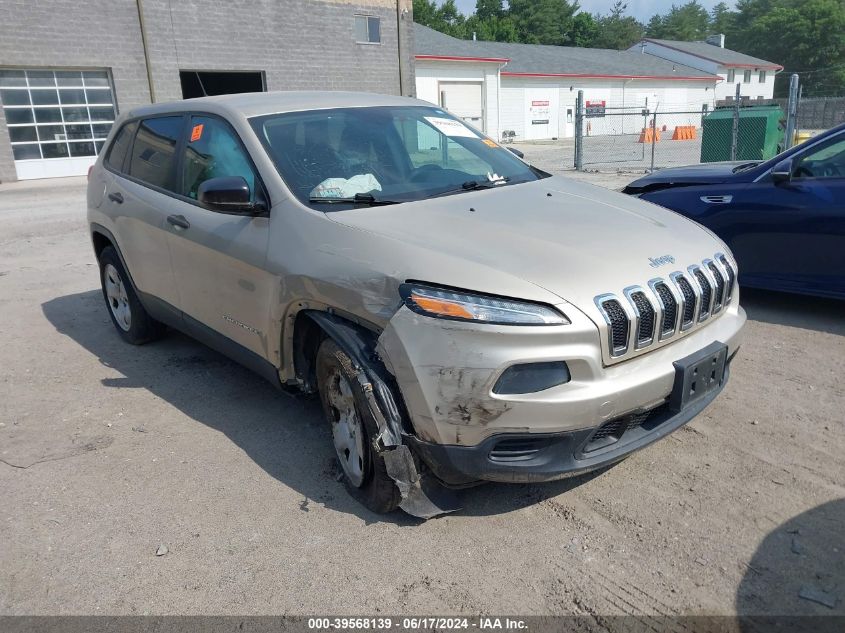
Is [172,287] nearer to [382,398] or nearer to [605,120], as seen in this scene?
[382,398]

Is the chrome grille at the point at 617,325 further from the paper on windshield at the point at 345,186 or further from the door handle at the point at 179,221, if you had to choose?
the door handle at the point at 179,221

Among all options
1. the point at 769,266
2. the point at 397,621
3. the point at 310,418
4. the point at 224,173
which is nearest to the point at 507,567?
the point at 397,621

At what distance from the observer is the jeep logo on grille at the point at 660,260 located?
118 inches

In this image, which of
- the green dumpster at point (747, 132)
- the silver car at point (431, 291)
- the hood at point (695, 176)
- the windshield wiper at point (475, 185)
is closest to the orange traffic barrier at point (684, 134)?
the green dumpster at point (747, 132)

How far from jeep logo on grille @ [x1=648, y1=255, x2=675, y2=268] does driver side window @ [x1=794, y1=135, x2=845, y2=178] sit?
314 centimetres

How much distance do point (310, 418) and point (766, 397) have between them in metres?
2.77

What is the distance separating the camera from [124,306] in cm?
558

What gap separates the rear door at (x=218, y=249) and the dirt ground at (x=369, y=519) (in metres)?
0.66

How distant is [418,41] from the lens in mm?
34406

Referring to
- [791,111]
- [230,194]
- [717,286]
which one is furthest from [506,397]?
[791,111]

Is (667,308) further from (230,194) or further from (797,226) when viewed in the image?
(797,226)

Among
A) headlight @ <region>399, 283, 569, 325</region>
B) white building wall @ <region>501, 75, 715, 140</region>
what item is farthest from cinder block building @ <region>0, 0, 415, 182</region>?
headlight @ <region>399, 283, 569, 325</region>

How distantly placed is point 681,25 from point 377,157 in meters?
109

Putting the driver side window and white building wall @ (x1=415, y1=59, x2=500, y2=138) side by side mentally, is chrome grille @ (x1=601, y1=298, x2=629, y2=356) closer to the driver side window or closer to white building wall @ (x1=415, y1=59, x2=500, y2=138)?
the driver side window
